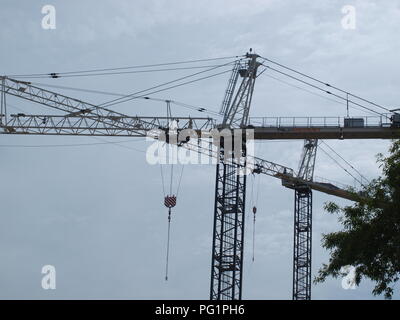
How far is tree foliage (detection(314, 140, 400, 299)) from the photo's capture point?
41.8m

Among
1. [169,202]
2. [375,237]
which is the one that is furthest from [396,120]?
[375,237]

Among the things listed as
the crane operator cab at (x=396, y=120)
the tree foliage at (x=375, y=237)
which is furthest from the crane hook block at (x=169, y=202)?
the tree foliage at (x=375, y=237)

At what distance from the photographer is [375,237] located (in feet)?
139

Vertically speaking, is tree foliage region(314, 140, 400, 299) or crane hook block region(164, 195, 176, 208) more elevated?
crane hook block region(164, 195, 176, 208)

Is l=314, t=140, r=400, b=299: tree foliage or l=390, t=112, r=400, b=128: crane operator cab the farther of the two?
l=390, t=112, r=400, b=128: crane operator cab

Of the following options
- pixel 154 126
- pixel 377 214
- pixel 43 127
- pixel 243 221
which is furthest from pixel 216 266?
pixel 377 214

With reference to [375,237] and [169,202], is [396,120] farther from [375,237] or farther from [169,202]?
[375,237]

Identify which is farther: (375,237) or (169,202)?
(169,202)

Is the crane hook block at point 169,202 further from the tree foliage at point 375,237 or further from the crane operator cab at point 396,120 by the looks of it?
the tree foliage at point 375,237

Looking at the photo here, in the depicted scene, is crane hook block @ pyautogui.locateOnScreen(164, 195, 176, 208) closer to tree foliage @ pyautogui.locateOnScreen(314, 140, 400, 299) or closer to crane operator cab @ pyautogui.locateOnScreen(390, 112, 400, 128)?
crane operator cab @ pyautogui.locateOnScreen(390, 112, 400, 128)

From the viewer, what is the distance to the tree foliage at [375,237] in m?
41.8

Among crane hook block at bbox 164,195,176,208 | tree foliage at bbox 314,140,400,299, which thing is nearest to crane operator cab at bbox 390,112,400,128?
crane hook block at bbox 164,195,176,208
